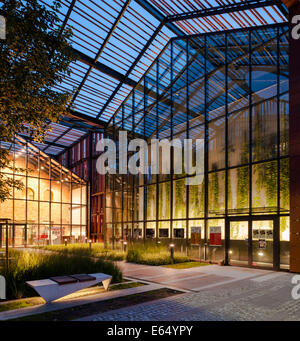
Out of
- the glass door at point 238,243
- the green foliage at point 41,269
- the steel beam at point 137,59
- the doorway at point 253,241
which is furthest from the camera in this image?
the steel beam at point 137,59

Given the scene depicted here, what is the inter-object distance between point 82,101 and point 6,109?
54.8ft

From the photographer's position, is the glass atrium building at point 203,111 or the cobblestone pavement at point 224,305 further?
the glass atrium building at point 203,111

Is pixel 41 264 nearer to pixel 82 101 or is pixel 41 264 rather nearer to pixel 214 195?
pixel 214 195

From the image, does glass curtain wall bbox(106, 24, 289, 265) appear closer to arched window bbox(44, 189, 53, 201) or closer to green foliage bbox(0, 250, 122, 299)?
green foliage bbox(0, 250, 122, 299)

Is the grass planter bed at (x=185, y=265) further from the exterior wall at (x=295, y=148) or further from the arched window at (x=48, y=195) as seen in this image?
the arched window at (x=48, y=195)

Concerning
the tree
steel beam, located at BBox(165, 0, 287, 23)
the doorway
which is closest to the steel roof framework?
steel beam, located at BBox(165, 0, 287, 23)

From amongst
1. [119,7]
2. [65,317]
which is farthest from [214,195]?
[119,7]

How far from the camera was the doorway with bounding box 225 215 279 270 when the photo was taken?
1241cm

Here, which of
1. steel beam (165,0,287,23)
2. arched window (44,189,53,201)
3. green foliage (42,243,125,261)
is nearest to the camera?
steel beam (165,0,287,23)

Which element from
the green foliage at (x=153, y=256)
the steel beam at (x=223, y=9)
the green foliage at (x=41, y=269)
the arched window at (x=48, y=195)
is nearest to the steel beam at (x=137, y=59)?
the steel beam at (x=223, y=9)

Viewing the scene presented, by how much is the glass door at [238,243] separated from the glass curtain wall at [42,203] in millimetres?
19527

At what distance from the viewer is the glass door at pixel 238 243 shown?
13.4 m

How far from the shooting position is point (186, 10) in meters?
16.0

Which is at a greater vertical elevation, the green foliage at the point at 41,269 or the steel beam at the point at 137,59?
the steel beam at the point at 137,59
